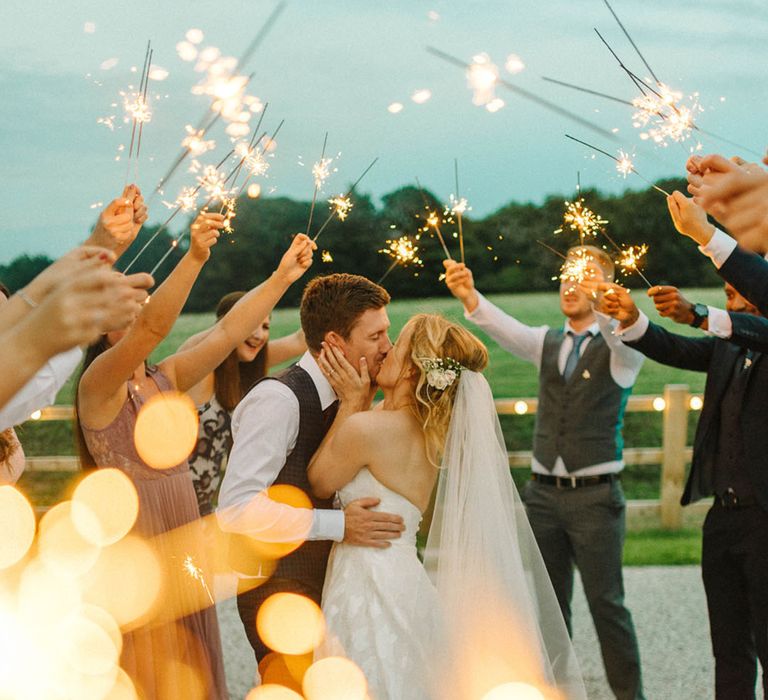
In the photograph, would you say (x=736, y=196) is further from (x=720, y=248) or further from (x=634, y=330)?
(x=634, y=330)

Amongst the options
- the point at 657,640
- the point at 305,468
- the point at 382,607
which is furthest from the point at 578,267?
the point at 657,640

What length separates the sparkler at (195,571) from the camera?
2.93 meters

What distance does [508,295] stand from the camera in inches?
452

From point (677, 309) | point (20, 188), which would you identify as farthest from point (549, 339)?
point (20, 188)

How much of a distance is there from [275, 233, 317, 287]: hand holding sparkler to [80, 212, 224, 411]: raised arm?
285mm

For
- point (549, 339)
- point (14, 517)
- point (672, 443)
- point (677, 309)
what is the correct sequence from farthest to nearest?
point (672, 443) < point (549, 339) < point (677, 309) < point (14, 517)

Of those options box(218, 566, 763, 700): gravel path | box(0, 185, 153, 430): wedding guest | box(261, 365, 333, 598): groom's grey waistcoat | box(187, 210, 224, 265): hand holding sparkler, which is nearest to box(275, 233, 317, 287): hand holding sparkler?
box(187, 210, 224, 265): hand holding sparkler

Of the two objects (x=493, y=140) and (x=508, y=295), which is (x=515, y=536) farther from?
(x=508, y=295)

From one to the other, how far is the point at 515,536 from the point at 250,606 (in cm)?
95

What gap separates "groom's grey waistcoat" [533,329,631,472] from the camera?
3982 mm

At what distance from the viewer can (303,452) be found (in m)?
2.81

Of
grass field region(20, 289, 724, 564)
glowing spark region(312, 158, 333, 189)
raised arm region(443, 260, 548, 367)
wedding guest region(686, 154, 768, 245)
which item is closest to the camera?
wedding guest region(686, 154, 768, 245)

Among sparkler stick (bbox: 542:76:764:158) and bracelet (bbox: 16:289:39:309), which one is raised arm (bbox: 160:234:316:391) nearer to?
sparkler stick (bbox: 542:76:764:158)

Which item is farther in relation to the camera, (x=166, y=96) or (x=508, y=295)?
(x=508, y=295)
